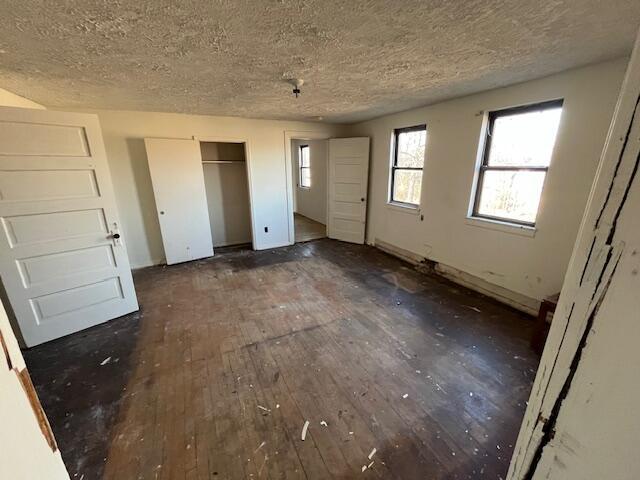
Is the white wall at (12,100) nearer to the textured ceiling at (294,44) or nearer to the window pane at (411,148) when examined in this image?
the textured ceiling at (294,44)

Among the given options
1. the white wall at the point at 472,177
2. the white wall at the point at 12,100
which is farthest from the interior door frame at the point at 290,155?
the white wall at the point at 12,100

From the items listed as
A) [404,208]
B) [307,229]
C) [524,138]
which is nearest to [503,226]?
[524,138]

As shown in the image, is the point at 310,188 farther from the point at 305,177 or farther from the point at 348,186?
the point at 348,186

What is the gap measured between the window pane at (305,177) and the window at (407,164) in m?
3.17

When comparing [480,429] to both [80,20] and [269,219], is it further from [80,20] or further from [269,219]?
[269,219]

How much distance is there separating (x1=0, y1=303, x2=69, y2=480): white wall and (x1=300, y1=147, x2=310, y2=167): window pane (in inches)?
280

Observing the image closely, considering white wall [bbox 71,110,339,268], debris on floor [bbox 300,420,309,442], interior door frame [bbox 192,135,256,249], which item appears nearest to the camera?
debris on floor [bbox 300,420,309,442]

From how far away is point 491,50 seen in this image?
1847mm

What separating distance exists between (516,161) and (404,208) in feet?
→ 5.37

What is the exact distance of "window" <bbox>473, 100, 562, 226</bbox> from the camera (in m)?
2.55

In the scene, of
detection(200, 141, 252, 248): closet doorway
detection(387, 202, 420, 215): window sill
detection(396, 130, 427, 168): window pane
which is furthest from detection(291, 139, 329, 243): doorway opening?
detection(396, 130, 427, 168): window pane

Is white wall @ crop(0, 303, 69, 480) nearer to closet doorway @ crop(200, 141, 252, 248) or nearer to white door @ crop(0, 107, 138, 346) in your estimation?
white door @ crop(0, 107, 138, 346)

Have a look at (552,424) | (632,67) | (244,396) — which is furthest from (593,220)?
(244,396)

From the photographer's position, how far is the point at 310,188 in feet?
23.7
